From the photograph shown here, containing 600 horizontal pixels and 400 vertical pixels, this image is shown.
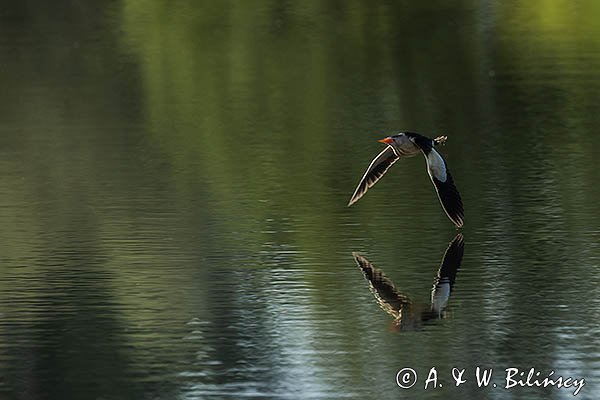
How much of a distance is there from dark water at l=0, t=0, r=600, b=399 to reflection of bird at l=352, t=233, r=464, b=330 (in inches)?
2.1

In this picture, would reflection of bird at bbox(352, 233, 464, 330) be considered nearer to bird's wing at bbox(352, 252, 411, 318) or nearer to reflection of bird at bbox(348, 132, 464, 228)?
bird's wing at bbox(352, 252, 411, 318)

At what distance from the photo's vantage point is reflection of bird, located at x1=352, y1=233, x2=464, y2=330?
14.7 meters

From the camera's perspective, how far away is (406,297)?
15.5 m

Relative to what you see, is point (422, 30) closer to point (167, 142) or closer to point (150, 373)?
point (167, 142)

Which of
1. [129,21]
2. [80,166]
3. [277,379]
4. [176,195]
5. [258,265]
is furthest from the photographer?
[129,21]

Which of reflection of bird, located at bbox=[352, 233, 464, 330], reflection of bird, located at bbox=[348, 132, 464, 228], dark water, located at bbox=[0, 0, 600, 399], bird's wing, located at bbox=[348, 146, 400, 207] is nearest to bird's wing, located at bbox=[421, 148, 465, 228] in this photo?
reflection of bird, located at bbox=[348, 132, 464, 228]

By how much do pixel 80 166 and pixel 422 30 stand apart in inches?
875

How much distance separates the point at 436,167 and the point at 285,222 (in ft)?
6.27

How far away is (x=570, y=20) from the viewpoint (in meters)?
50.2

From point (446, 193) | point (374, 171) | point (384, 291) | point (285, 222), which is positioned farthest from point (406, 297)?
point (374, 171)

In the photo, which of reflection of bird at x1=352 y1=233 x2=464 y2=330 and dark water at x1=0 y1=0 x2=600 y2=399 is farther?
reflection of bird at x1=352 y1=233 x2=464 y2=330

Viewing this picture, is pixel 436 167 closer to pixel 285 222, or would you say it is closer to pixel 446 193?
pixel 446 193

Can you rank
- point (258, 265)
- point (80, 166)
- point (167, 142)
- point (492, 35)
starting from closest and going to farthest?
1. point (258, 265)
2. point (80, 166)
3. point (167, 142)
4. point (492, 35)

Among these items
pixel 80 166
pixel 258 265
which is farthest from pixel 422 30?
pixel 258 265
